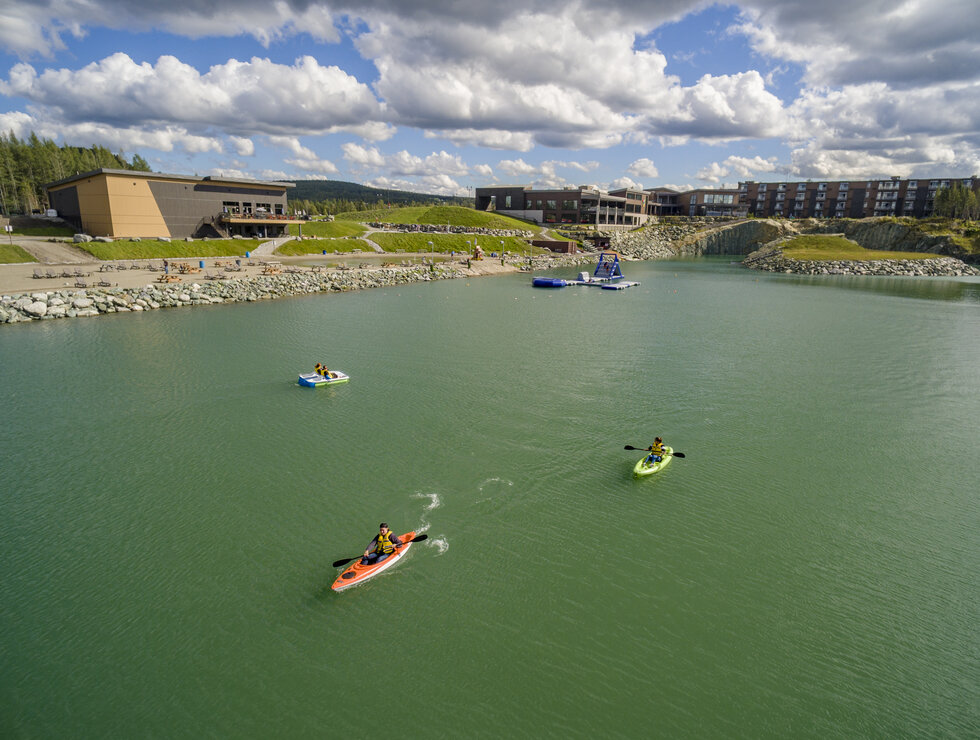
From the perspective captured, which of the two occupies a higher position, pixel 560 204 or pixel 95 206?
pixel 560 204

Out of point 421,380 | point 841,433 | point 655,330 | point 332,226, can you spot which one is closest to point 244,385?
point 421,380

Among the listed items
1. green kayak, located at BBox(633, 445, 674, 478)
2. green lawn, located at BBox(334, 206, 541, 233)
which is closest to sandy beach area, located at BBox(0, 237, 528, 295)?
green lawn, located at BBox(334, 206, 541, 233)

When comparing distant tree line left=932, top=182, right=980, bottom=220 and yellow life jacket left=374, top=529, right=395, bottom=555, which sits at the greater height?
distant tree line left=932, top=182, right=980, bottom=220

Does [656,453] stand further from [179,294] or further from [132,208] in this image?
[132,208]

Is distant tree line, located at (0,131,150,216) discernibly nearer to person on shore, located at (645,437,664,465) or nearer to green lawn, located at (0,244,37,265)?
green lawn, located at (0,244,37,265)

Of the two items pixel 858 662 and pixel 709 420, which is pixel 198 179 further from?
pixel 858 662

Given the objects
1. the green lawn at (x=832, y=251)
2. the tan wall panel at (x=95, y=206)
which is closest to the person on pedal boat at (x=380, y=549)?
the tan wall panel at (x=95, y=206)

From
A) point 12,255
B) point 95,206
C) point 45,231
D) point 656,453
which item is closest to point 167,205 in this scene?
point 95,206
